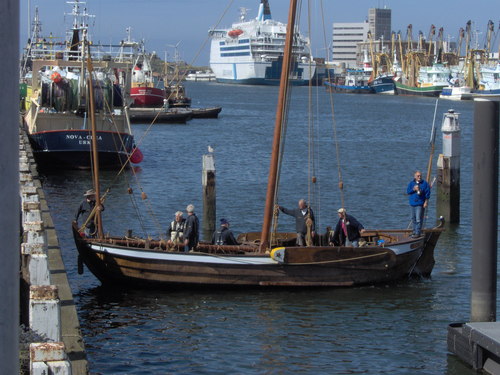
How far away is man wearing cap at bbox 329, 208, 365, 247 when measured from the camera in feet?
59.3

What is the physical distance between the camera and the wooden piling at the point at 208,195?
23922 millimetres

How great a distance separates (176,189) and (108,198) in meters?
4.26

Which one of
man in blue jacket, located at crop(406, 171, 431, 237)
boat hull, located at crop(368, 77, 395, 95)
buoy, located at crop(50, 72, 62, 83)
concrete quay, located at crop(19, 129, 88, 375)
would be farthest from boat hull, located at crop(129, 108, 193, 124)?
boat hull, located at crop(368, 77, 395, 95)

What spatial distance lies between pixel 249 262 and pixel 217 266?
0.67m

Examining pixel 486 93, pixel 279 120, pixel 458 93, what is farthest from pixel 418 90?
pixel 279 120

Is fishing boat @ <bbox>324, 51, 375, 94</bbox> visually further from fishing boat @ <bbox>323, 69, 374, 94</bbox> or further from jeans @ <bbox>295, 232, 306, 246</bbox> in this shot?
jeans @ <bbox>295, 232, 306, 246</bbox>

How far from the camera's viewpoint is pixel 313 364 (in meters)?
13.4

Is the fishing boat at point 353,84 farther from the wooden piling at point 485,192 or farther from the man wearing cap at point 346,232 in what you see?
the wooden piling at point 485,192

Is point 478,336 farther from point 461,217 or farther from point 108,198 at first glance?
point 108,198

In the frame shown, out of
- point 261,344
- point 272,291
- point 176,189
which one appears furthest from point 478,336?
point 176,189

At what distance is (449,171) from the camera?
2484 centimetres

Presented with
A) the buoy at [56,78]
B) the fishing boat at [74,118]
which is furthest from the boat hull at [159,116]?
the buoy at [56,78]

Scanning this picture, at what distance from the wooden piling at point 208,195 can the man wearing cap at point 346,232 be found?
6.19 meters

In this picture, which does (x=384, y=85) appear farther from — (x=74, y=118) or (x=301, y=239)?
(x=301, y=239)
